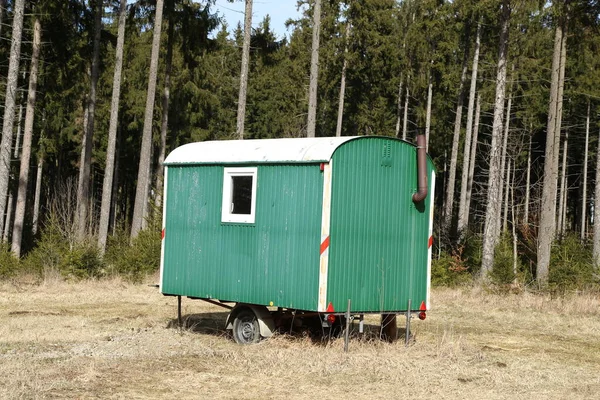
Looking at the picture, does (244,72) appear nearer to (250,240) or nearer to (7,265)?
(7,265)

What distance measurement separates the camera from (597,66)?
3969 cm

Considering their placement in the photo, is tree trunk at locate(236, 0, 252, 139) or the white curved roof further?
tree trunk at locate(236, 0, 252, 139)

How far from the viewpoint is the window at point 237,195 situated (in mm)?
13406

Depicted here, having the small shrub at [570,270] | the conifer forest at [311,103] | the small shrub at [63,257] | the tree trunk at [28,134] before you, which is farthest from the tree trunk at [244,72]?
the small shrub at [570,270]

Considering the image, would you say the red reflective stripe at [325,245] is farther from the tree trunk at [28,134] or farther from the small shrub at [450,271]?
the tree trunk at [28,134]

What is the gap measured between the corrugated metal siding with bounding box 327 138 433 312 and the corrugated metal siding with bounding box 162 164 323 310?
0.36 m

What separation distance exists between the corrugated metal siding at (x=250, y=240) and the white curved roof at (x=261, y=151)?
5.2 inches

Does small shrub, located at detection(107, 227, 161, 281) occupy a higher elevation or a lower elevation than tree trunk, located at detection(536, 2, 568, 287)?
lower

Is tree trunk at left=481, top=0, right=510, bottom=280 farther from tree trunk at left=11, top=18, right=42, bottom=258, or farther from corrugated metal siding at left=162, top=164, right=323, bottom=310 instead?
tree trunk at left=11, top=18, right=42, bottom=258

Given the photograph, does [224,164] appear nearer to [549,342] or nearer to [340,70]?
[549,342]

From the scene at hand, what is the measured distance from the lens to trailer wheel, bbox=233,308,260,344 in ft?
44.0

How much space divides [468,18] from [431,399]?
32777 mm

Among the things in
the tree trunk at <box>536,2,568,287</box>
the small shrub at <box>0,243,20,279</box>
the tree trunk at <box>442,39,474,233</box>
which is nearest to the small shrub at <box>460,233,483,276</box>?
the tree trunk at <box>442,39,474,233</box>

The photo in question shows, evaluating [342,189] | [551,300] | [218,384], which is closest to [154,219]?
[551,300]
